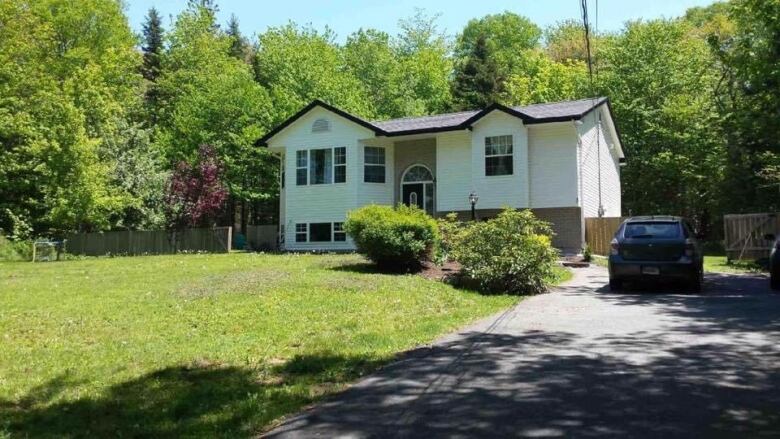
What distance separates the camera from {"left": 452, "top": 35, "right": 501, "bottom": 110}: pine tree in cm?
5244

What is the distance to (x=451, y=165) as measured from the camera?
2688 cm

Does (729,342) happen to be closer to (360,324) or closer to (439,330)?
(439,330)

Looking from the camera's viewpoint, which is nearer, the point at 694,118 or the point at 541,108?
the point at 541,108

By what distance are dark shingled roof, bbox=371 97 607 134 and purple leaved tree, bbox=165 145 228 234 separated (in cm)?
856

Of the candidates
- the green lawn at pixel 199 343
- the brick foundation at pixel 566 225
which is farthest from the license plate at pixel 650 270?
the brick foundation at pixel 566 225

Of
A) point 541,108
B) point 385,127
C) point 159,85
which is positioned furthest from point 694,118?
point 159,85

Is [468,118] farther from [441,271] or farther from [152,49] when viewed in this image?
[152,49]

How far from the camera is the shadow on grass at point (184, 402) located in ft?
17.5

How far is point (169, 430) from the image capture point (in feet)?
17.2

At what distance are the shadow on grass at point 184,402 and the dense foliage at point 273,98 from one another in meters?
18.3

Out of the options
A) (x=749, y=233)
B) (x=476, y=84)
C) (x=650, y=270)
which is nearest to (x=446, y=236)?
(x=650, y=270)

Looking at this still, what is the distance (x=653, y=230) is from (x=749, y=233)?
1026 centimetres

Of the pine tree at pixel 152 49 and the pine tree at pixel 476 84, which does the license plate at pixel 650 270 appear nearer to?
the pine tree at pixel 476 84

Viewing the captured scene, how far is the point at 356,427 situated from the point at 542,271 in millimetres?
9731
